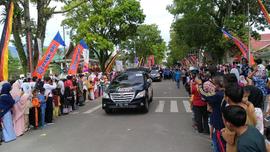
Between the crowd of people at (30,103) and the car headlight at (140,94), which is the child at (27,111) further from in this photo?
the car headlight at (140,94)

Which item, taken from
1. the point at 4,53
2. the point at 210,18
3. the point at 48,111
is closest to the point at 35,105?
the point at 48,111

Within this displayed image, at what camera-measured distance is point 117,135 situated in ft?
31.3

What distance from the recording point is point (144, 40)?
77875 millimetres

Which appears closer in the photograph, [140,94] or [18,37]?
[140,94]

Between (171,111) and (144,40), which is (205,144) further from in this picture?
(144,40)

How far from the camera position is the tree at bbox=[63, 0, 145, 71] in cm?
4194

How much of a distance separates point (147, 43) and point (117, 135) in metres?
68.2

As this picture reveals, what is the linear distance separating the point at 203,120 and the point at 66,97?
6.76 m

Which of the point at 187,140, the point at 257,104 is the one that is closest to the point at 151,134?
the point at 187,140

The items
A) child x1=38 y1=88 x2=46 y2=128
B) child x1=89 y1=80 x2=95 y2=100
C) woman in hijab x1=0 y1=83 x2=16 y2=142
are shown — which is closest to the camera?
woman in hijab x1=0 y1=83 x2=16 y2=142

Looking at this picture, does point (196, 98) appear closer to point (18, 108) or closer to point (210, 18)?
point (18, 108)

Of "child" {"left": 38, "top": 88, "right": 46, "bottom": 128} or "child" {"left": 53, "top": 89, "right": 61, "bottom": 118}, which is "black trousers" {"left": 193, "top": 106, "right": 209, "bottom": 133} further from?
"child" {"left": 53, "top": 89, "right": 61, "bottom": 118}

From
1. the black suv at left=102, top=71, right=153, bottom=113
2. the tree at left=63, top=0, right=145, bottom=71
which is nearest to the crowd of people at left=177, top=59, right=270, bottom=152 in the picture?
the black suv at left=102, top=71, right=153, bottom=113

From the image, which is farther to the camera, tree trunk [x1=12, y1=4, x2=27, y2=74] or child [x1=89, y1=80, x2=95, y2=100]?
child [x1=89, y1=80, x2=95, y2=100]
